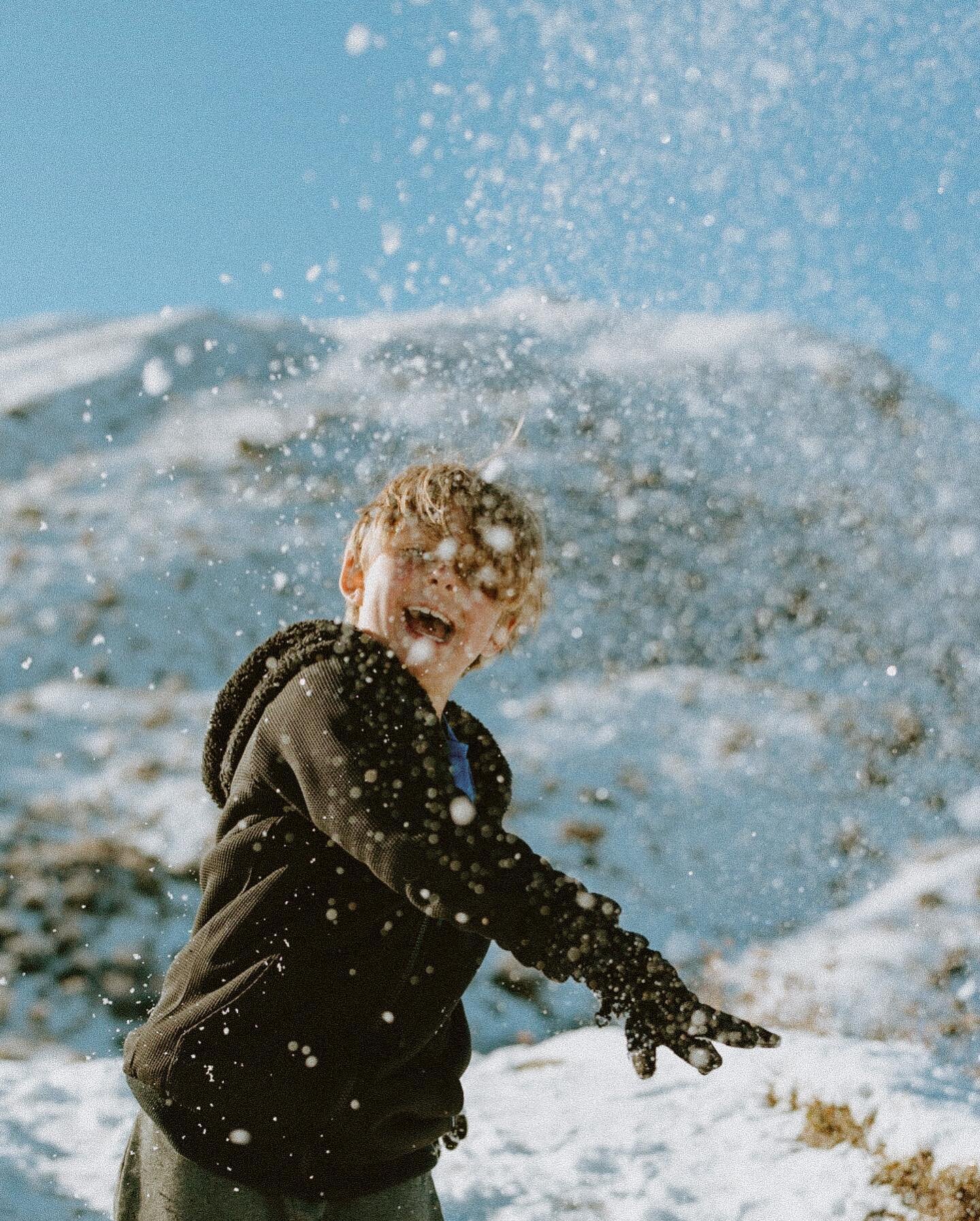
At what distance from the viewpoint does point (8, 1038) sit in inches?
177

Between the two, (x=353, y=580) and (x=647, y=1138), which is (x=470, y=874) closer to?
(x=353, y=580)

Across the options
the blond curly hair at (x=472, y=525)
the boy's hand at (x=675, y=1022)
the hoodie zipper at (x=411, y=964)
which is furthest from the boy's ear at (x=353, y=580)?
the boy's hand at (x=675, y=1022)

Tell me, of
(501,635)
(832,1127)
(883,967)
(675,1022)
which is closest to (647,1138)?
(832,1127)

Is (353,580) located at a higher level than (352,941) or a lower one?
higher

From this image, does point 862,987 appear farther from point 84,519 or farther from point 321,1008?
point 84,519

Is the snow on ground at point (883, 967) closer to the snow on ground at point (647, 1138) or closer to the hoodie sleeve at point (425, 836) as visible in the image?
the snow on ground at point (647, 1138)

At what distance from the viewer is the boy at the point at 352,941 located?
3.66 ft

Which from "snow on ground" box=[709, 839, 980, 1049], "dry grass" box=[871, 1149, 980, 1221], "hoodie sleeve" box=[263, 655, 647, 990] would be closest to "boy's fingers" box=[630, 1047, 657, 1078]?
"hoodie sleeve" box=[263, 655, 647, 990]

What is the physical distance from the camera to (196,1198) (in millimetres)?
1268

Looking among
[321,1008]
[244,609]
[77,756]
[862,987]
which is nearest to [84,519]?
[244,609]

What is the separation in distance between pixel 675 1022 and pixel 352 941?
1.38ft

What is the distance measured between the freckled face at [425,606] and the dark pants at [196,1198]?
2.29 ft

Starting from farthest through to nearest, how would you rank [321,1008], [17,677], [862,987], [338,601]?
[338,601] < [17,677] < [862,987] < [321,1008]

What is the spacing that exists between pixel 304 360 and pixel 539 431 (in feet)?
15.2
